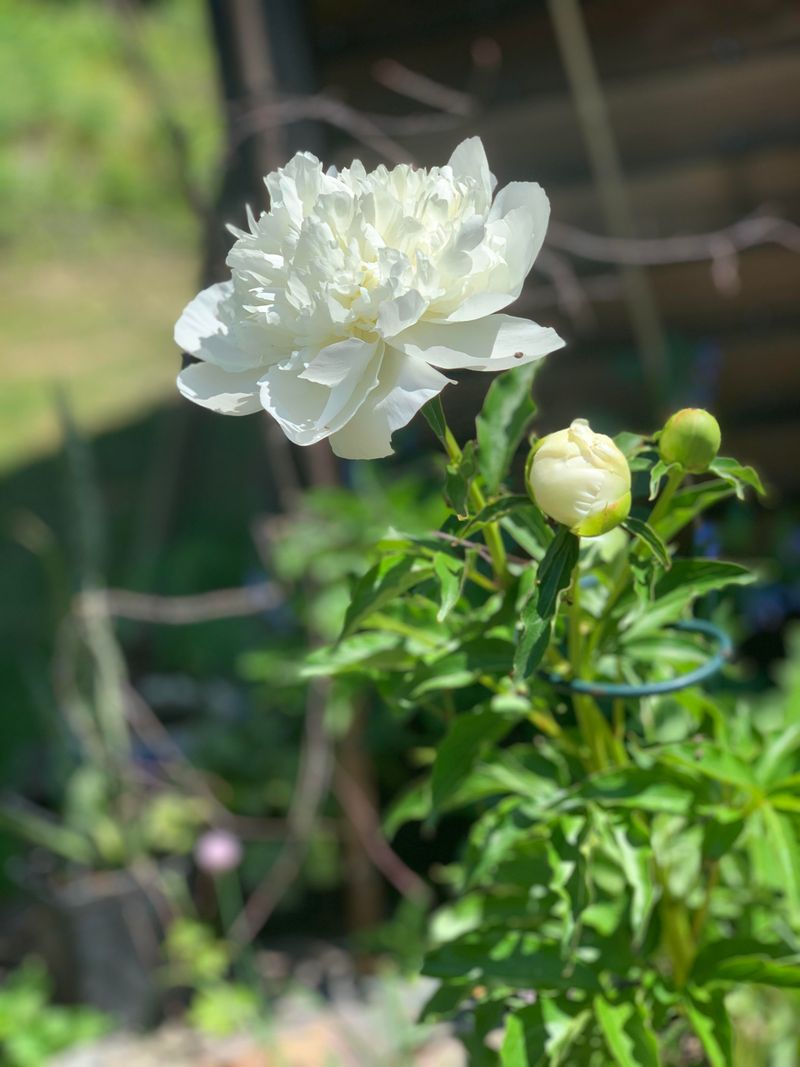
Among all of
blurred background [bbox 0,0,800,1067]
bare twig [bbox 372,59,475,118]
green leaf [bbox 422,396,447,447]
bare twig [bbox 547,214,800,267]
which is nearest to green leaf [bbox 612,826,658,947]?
blurred background [bbox 0,0,800,1067]

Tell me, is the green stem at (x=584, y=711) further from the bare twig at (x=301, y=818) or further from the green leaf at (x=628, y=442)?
the bare twig at (x=301, y=818)

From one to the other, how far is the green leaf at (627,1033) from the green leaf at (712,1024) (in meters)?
0.03

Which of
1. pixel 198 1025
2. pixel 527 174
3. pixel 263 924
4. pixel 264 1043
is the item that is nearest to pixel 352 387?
pixel 264 1043

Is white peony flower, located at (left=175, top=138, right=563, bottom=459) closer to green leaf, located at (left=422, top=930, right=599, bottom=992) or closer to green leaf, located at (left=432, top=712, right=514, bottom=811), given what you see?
green leaf, located at (left=432, top=712, right=514, bottom=811)

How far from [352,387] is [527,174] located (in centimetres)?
213

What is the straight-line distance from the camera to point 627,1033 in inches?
33.5

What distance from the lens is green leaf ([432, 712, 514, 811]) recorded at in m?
0.87

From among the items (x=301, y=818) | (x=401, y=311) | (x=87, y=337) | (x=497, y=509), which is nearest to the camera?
(x=401, y=311)

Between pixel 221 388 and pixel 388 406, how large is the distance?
0.37 ft

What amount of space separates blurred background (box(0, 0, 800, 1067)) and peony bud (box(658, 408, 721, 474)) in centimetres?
28

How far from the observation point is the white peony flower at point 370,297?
1.99 feet

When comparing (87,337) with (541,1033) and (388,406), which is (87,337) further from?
(388,406)

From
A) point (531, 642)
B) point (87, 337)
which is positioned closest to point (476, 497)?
point (531, 642)

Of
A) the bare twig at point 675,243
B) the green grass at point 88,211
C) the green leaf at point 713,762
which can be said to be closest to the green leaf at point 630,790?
the green leaf at point 713,762
